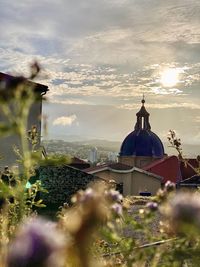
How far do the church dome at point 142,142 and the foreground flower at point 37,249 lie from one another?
48807mm

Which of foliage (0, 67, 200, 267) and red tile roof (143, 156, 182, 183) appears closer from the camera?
foliage (0, 67, 200, 267)

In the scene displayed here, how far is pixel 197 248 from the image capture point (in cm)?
90

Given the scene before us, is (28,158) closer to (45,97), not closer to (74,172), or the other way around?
(45,97)

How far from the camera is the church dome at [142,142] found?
4953 cm

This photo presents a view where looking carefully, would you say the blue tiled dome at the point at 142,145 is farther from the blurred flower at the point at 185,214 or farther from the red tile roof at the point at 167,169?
the blurred flower at the point at 185,214

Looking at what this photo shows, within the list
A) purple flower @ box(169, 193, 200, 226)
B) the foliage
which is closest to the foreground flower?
the foliage

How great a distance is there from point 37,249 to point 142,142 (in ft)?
164

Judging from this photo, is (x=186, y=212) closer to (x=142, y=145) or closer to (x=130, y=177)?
(x=130, y=177)

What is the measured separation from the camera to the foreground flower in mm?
426

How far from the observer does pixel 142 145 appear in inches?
1966

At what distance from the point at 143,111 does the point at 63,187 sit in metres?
34.0

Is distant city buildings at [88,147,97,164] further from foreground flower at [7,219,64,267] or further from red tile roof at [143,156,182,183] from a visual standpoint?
foreground flower at [7,219,64,267]

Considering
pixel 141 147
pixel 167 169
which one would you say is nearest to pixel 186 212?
pixel 167 169

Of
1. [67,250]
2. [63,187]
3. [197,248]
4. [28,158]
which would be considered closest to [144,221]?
[197,248]
